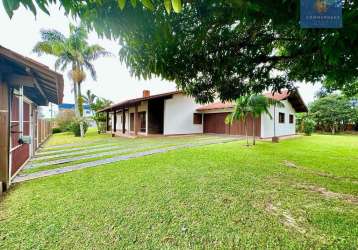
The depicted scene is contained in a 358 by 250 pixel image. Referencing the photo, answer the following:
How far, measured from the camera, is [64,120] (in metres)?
23.7

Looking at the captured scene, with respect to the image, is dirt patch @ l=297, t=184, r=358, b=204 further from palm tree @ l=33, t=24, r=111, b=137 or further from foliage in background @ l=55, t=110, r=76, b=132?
foliage in background @ l=55, t=110, r=76, b=132

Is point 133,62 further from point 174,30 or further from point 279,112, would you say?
point 279,112

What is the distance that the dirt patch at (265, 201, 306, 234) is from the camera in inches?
100

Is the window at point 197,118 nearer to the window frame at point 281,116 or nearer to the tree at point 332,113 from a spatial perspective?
the window frame at point 281,116

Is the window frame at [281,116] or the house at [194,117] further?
the window frame at [281,116]

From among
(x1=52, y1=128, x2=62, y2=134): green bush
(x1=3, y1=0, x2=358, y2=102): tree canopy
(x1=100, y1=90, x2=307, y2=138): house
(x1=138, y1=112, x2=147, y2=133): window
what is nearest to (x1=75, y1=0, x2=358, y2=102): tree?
(x1=3, y1=0, x2=358, y2=102): tree canopy

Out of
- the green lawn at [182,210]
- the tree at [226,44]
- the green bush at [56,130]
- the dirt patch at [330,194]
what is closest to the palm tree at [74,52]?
the green bush at [56,130]

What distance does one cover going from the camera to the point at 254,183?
4.31 m

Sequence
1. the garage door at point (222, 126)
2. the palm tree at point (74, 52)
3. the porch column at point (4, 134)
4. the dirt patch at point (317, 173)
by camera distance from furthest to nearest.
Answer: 1. the garage door at point (222, 126)
2. the palm tree at point (74, 52)
3. the dirt patch at point (317, 173)
4. the porch column at point (4, 134)

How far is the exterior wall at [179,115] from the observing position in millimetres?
16750

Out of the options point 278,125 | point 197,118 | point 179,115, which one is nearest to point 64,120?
point 179,115

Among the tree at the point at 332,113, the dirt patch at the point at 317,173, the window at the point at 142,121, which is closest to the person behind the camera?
the dirt patch at the point at 317,173

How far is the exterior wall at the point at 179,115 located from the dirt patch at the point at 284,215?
13.5 m

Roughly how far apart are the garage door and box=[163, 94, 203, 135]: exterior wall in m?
1.28
